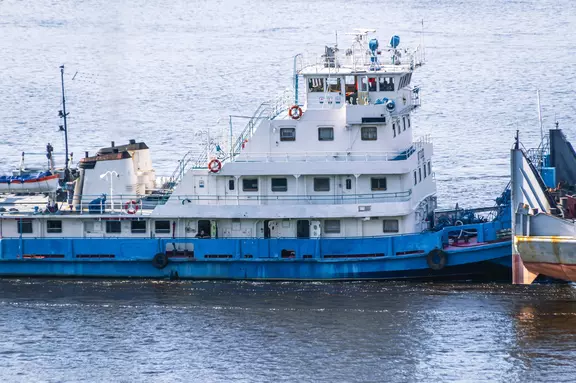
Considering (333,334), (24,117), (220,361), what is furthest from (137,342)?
(24,117)

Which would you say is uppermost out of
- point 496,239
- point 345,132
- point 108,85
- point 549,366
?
point 108,85

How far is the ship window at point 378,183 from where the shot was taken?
39.2 m

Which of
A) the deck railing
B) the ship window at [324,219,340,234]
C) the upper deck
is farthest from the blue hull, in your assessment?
the upper deck

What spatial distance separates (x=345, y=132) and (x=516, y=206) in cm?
569

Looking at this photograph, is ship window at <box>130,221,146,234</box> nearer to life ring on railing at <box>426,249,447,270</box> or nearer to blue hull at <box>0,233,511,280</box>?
blue hull at <box>0,233,511,280</box>

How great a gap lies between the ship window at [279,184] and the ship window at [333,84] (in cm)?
319

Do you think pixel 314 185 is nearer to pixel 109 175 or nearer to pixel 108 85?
pixel 109 175

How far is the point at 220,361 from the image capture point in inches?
1307

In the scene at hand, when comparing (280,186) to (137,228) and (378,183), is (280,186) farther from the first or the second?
(137,228)

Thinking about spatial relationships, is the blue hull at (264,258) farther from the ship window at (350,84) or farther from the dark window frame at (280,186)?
the ship window at (350,84)

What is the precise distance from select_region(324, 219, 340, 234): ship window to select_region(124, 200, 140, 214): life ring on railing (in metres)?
6.08

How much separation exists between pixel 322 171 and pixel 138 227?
6275 mm

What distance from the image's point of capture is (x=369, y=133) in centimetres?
3931

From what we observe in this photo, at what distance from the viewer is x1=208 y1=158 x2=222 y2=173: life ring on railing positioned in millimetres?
39219
